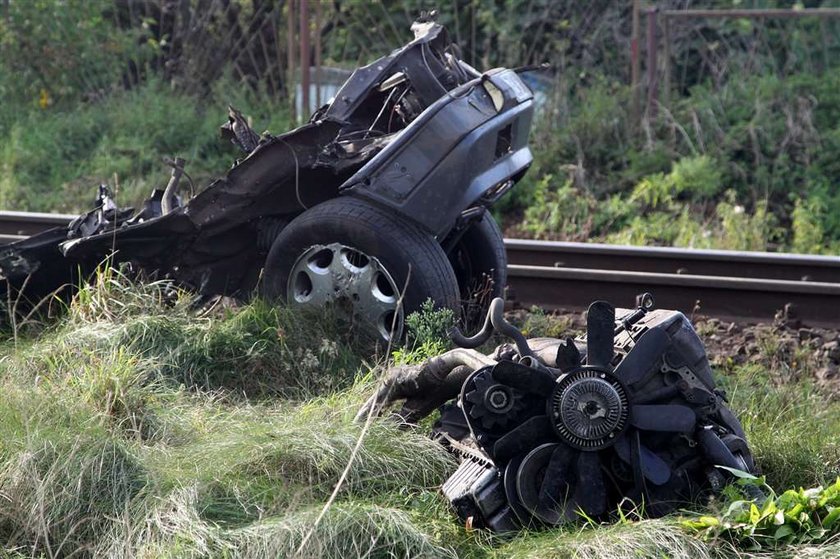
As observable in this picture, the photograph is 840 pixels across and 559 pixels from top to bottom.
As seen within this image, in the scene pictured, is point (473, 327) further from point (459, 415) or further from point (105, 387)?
point (105, 387)

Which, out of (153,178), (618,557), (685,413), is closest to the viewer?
(618,557)

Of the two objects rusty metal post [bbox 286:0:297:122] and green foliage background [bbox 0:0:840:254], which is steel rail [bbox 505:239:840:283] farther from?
rusty metal post [bbox 286:0:297:122]

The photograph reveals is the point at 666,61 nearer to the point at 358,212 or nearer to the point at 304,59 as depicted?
the point at 304,59

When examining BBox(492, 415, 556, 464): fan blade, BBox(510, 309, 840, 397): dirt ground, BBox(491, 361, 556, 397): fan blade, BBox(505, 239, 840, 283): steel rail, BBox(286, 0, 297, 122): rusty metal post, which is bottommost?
BBox(505, 239, 840, 283): steel rail

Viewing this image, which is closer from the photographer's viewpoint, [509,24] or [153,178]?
[153,178]

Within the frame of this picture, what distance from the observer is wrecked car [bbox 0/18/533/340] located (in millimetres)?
5945

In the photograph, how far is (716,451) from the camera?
14.0 ft

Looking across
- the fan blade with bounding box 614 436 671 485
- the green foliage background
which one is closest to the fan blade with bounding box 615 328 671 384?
the fan blade with bounding box 614 436 671 485

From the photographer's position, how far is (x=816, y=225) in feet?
35.3

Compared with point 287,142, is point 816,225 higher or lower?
lower

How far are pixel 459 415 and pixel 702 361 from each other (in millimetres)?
939

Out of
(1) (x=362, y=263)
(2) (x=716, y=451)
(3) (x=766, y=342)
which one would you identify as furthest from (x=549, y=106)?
(2) (x=716, y=451)

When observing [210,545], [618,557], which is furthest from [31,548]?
[618,557]

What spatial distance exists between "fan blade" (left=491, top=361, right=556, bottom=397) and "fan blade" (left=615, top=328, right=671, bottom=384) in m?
0.25
